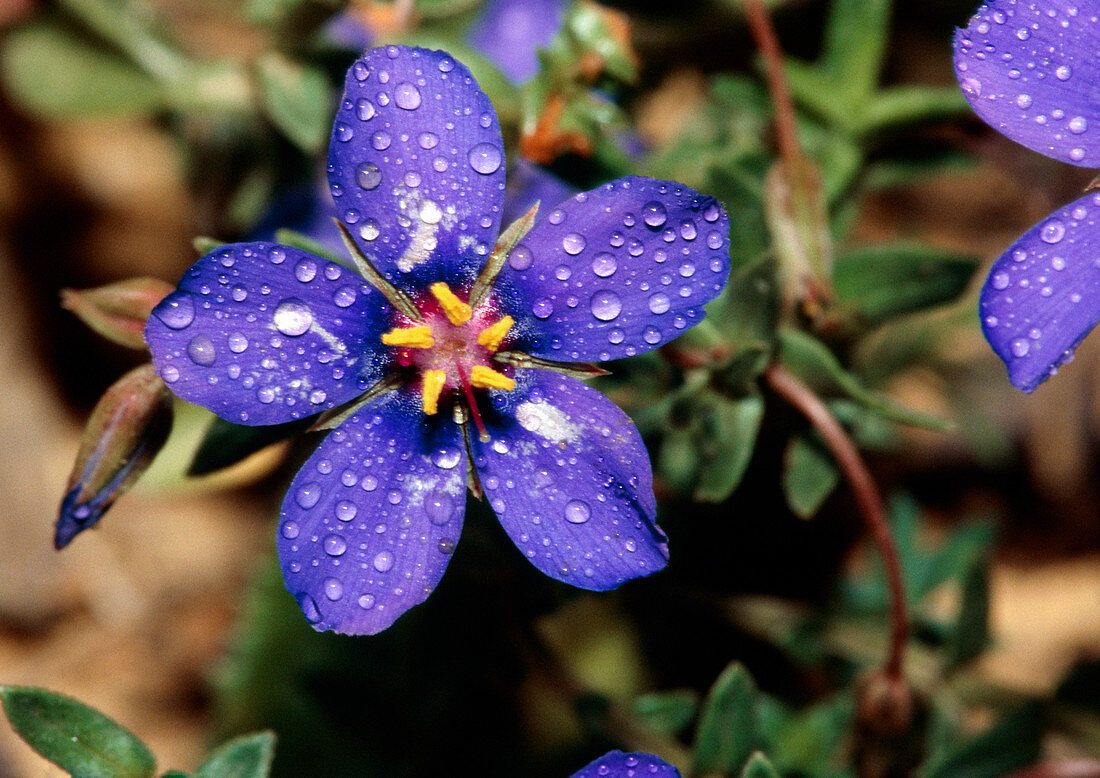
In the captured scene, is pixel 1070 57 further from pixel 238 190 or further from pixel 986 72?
pixel 238 190

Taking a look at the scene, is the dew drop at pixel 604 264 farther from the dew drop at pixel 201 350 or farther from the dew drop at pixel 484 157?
the dew drop at pixel 201 350

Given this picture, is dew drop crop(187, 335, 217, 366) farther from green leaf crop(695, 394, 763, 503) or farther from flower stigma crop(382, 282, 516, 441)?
green leaf crop(695, 394, 763, 503)

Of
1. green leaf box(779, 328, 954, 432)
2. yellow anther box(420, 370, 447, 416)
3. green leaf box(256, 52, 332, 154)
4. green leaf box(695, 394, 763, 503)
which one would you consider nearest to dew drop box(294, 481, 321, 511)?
yellow anther box(420, 370, 447, 416)

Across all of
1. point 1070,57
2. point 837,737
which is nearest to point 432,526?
point 1070,57

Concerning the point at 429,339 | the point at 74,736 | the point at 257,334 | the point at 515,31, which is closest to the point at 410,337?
the point at 429,339

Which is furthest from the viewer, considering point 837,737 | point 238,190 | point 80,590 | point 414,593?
point 80,590

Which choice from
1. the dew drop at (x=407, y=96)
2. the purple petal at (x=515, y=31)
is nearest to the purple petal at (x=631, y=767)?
the dew drop at (x=407, y=96)
